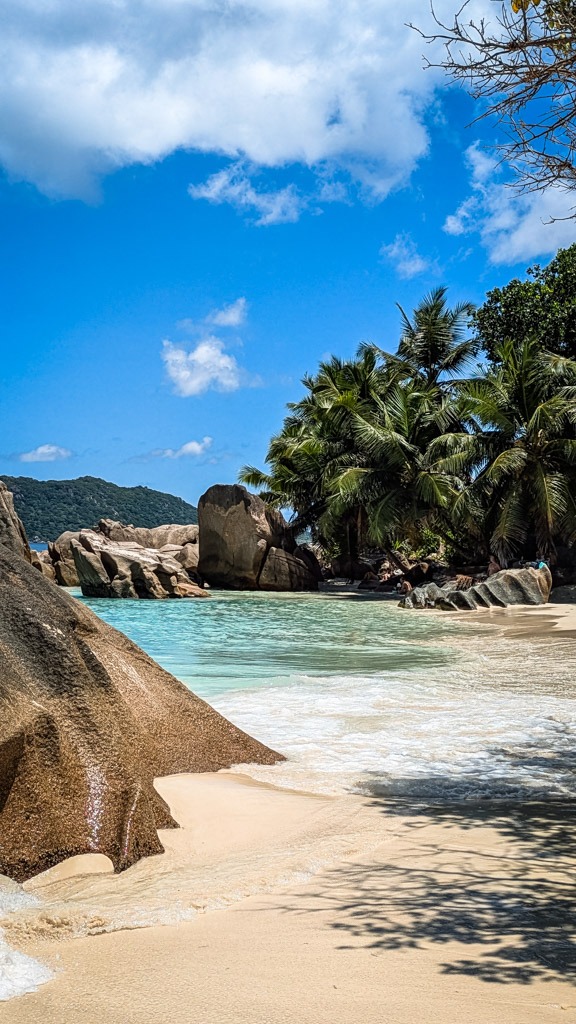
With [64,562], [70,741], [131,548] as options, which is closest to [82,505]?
[64,562]

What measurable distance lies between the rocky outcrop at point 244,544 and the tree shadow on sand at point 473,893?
27.1 meters

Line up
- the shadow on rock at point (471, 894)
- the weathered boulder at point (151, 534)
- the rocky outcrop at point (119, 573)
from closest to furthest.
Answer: the shadow on rock at point (471, 894)
the rocky outcrop at point (119, 573)
the weathered boulder at point (151, 534)

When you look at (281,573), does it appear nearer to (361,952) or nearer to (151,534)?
(151,534)

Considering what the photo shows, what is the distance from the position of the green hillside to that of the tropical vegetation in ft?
119

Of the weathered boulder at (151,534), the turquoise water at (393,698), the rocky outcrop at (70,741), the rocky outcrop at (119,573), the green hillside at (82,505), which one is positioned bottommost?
the turquoise water at (393,698)

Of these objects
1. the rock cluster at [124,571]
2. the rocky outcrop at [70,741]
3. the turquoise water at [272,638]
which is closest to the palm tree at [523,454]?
the turquoise water at [272,638]

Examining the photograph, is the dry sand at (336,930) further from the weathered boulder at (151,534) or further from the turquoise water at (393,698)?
the weathered boulder at (151,534)

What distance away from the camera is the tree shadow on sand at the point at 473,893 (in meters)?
2.63

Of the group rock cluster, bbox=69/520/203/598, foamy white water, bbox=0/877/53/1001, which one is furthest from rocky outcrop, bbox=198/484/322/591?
foamy white water, bbox=0/877/53/1001

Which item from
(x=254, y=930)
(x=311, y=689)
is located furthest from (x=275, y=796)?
(x=311, y=689)

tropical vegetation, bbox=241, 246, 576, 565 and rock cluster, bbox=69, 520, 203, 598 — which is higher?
tropical vegetation, bbox=241, 246, 576, 565

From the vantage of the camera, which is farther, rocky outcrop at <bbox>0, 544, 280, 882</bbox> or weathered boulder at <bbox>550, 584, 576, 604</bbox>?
weathered boulder at <bbox>550, 584, 576, 604</bbox>

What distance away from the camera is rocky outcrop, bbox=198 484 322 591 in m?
31.6

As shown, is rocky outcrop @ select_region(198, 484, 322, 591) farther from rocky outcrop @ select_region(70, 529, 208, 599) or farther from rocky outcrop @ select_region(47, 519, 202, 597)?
rocky outcrop @ select_region(70, 529, 208, 599)
